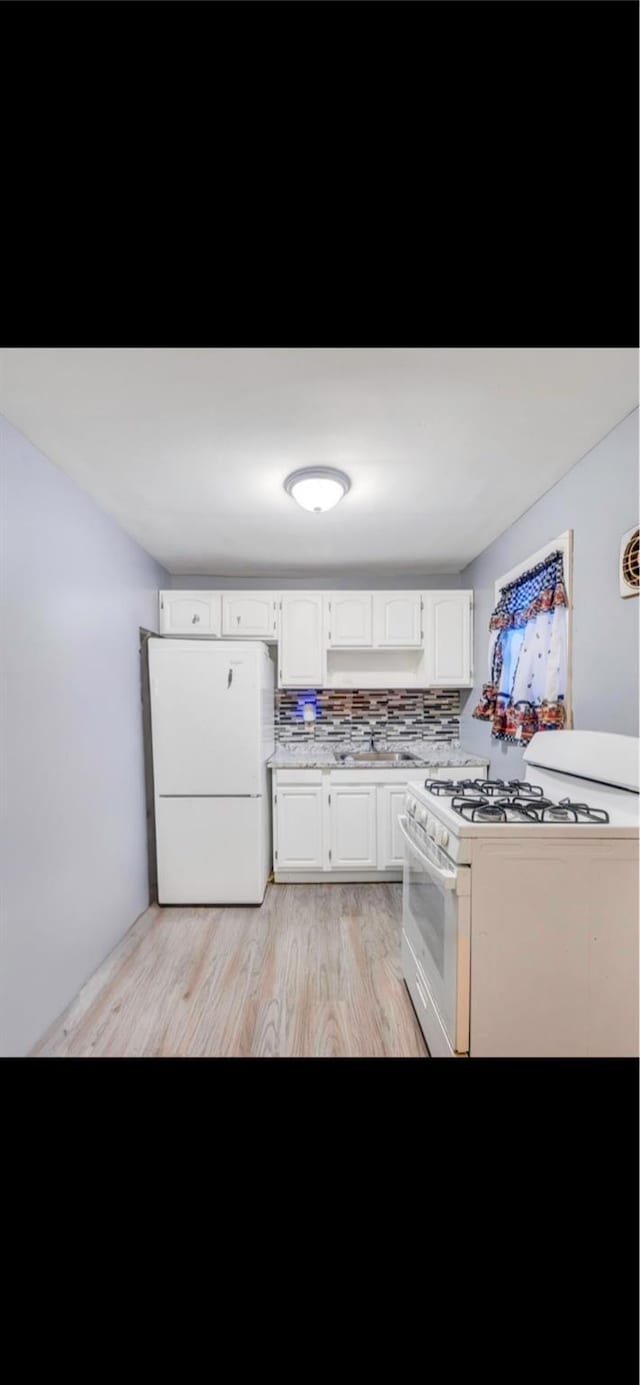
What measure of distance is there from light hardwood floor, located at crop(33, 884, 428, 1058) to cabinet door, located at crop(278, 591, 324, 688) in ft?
4.71

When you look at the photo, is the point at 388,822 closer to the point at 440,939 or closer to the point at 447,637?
the point at 447,637

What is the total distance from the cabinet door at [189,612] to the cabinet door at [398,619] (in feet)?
3.61

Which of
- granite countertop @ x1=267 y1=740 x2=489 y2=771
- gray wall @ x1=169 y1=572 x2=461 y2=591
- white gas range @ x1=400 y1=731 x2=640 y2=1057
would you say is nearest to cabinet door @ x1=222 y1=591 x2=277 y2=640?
gray wall @ x1=169 y1=572 x2=461 y2=591

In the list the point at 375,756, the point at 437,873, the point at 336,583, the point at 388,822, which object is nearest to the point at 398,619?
the point at 336,583

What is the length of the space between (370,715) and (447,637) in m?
0.79

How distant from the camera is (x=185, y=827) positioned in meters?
2.66

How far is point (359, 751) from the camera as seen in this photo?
3.30 meters

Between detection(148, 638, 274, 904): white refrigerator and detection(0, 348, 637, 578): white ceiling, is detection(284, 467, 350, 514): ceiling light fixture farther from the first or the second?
detection(148, 638, 274, 904): white refrigerator

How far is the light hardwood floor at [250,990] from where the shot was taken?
A: 1.60m

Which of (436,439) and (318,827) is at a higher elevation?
(436,439)

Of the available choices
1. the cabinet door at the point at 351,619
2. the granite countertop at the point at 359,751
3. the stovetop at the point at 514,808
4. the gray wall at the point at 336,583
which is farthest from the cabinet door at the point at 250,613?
the stovetop at the point at 514,808
